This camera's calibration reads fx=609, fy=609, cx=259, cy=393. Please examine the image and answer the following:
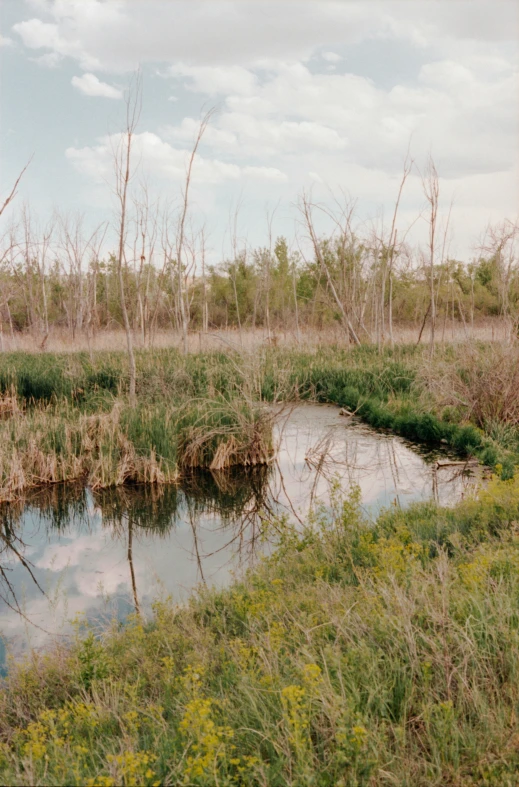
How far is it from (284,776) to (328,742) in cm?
27

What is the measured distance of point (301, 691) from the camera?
6.82 feet

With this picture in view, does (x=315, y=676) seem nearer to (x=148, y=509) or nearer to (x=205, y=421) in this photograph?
(x=148, y=509)

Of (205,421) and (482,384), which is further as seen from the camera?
(482,384)

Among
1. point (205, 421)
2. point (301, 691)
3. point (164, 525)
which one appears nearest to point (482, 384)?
point (205, 421)

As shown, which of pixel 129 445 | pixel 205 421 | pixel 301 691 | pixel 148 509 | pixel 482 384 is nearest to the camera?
pixel 301 691

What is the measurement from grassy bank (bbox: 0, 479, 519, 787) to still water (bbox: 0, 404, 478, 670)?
39.4 inches

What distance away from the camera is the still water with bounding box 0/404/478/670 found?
Answer: 193 inches

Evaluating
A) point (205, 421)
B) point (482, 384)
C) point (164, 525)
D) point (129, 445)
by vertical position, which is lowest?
point (164, 525)

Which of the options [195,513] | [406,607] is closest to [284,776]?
[406,607]

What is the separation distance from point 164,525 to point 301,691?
15.2 feet

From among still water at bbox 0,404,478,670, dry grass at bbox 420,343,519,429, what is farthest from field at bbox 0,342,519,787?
dry grass at bbox 420,343,519,429

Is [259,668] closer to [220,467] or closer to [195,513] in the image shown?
[195,513]

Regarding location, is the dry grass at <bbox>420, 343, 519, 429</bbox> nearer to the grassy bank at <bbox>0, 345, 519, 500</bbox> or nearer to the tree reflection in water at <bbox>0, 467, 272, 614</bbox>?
the grassy bank at <bbox>0, 345, 519, 500</bbox>

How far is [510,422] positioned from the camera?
27.0 ft
